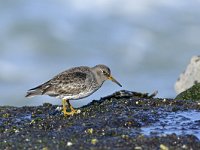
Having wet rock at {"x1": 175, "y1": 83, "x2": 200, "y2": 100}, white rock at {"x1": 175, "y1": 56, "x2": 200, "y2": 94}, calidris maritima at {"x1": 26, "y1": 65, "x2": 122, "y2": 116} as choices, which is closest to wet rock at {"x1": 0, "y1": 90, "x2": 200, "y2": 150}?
calidris maritima at {"x1": 26, "y1": 65, "x2": 122, "y2": 116}

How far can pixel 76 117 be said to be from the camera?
13.2 metres

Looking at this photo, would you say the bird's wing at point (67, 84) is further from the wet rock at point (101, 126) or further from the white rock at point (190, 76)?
the white rock at point (190, 76)

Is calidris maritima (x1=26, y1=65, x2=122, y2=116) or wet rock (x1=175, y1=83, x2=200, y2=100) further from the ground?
wet rock (x1=175, y1=83, x2=200, y2=100)

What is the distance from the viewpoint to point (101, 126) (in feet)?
39.9

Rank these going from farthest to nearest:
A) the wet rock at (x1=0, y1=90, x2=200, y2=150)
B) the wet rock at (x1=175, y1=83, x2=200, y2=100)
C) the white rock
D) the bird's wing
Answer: the white rock
the wet rock at (x1=175, y1=83, x2=200, y2=100)
the bird's wing
the wet rock at (x1=0, y1=90, x2=200, y2=150)

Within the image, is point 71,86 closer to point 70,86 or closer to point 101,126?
point 70,86

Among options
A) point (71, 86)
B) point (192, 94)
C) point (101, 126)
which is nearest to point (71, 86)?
point (71, 86)

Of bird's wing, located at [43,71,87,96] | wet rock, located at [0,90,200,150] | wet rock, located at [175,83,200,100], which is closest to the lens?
wet rock, located at [0,90,200,150]

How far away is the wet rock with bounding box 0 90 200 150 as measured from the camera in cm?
1072

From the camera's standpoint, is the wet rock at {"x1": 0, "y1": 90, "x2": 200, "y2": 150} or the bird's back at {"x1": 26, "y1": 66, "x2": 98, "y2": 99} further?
the bird's back at {"x1": 26, "y1": 66, "x2": 98, "y2": 99}

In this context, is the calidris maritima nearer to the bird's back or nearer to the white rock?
the bird's back

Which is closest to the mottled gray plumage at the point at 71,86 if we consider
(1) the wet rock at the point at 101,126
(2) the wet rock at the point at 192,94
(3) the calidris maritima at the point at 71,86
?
(3) the calidris maritima at the point at 71,86

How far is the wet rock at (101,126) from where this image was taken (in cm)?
1072

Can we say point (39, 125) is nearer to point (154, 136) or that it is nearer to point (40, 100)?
point (154, 136)
